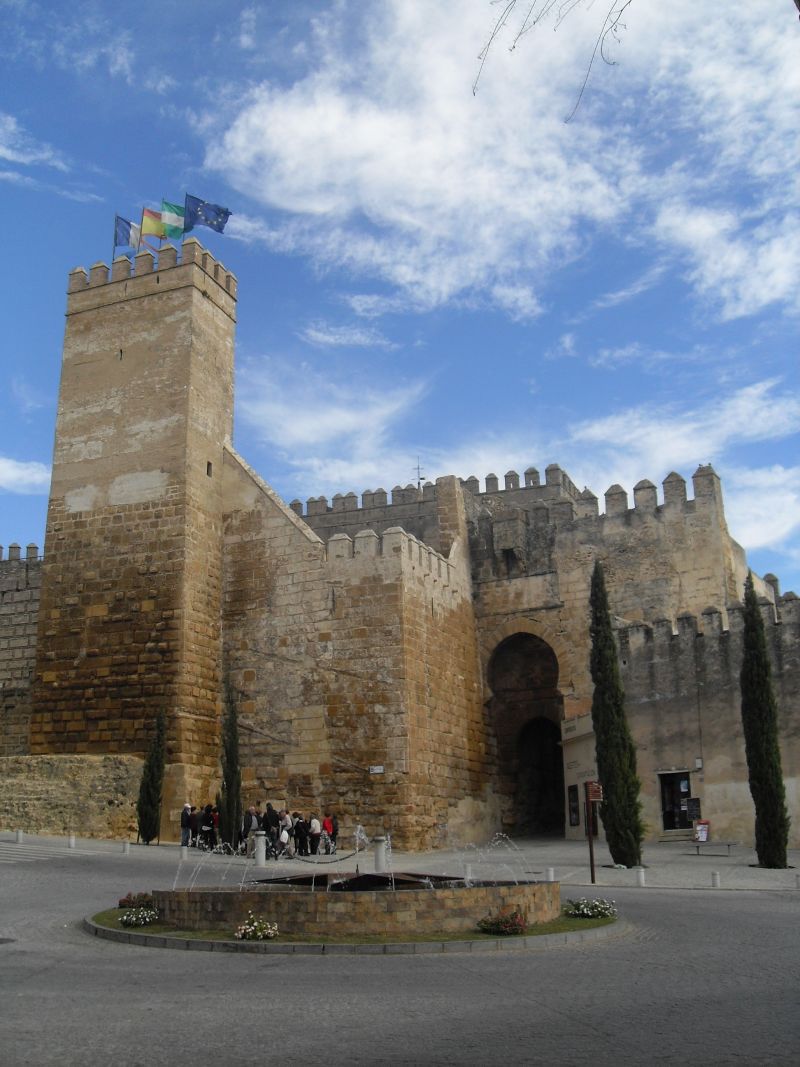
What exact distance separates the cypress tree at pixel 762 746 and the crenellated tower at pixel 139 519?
34.6ft

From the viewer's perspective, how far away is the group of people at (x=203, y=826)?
1958 centimetres

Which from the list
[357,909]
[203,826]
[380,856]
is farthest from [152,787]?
[357,909]

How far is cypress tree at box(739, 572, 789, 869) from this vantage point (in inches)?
695

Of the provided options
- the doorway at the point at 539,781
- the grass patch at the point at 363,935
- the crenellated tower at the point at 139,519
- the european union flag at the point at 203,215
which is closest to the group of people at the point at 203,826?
the crenellated tower at the point at 139,519

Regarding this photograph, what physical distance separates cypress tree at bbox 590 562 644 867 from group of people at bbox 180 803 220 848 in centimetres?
686

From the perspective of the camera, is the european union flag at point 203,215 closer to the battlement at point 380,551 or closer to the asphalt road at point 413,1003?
the battlement at point 380,551

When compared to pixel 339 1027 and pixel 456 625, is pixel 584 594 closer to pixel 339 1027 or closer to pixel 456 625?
pixel 456 625

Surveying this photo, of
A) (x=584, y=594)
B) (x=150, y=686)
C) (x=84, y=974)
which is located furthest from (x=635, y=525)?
(x=84, y=974)

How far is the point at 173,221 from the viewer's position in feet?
83.9

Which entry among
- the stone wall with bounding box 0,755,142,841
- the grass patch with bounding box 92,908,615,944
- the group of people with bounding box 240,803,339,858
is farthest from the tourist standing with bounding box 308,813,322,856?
the grass patch with bounding box 92,908,615,944

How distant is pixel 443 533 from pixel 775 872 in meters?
12.7

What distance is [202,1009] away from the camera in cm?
704

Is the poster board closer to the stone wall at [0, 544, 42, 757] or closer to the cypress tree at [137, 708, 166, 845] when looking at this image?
the cypress tree at [137, 708, 166, 845]

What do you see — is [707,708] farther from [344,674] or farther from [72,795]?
[72,795]
